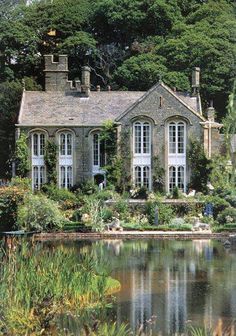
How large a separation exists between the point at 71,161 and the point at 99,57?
20865 mm

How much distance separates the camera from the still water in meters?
20.0

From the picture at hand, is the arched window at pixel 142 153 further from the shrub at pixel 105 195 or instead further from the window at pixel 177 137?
the shrub at pixel 105 195

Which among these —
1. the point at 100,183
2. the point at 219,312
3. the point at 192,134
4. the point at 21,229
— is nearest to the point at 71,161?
the point at 100,183

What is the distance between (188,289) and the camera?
24.3 m

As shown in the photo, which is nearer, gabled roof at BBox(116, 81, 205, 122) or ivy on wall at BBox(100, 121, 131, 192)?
gabled roof at BBox(116, 81, 205, 122)

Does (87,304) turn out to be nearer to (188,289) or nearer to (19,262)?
(19,262)

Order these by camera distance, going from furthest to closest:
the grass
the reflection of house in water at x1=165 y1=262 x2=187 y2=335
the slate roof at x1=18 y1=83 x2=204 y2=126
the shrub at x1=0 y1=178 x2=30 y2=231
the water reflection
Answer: the slate roof at x1=18 y1=83 x2=204 y2=126, the grass, the shrub at x1=0 y1=178 x2=30 y2=231, the water reflection, the reflection of house in water at x1=165 y1=262 x2=187 y2=335

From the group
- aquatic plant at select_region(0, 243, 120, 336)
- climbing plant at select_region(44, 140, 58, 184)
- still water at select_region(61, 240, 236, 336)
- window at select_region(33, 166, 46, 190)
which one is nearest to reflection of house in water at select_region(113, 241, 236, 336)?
still water at select_region(61, 240, 236, 336)

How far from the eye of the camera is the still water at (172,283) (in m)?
20.0

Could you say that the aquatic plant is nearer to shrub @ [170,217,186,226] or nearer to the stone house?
shrub @ [170,217,186,226]

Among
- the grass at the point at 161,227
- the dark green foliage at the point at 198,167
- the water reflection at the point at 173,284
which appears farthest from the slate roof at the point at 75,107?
the water reflection at the point at 173,284

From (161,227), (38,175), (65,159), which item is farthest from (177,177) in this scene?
(161,227)

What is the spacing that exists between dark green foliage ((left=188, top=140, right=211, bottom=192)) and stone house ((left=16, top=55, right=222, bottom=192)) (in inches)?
15.8

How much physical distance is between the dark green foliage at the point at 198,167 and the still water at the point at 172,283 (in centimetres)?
1328
